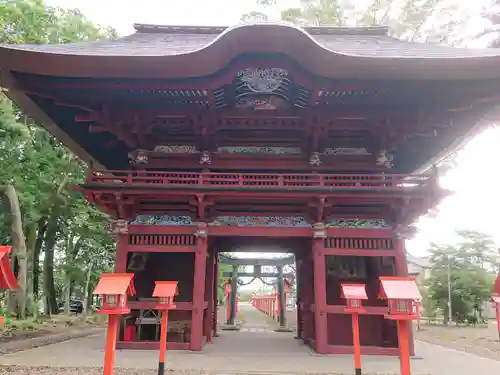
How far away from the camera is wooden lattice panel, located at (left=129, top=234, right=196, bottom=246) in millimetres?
9062

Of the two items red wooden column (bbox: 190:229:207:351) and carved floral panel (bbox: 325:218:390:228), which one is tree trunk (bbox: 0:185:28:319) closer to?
red wooden column (bbox: 190:229:207:351)

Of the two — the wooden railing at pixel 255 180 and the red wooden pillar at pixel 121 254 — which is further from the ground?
the wooden railing at pixel 255 180

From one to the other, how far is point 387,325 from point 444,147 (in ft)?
15.2

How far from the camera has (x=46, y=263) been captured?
21.5m

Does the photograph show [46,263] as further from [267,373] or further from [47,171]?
[267,373]

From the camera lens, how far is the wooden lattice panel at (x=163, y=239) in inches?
357

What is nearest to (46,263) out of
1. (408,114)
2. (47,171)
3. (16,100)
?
(47,171)

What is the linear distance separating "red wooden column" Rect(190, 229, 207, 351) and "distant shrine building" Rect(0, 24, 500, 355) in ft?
0.10

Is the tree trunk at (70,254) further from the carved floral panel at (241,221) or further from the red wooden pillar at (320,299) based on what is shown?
the red wooden pillar at (320,299)

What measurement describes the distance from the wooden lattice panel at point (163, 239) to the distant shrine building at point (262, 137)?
Answer: 25 mm

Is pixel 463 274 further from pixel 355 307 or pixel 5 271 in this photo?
pixel 5 271

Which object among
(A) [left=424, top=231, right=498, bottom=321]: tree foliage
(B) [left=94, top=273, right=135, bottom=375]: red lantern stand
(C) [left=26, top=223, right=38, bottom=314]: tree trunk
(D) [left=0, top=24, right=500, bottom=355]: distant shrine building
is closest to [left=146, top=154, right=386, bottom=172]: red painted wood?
(D) [left=0, top=24, right=500, bottom=355]: distant shrine building

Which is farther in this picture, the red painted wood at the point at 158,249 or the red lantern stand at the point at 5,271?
the red painted wood at the point at 158,249

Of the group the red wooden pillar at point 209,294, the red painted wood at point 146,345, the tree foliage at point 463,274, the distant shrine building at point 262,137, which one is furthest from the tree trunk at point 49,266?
the tree foliage at point 463,274
